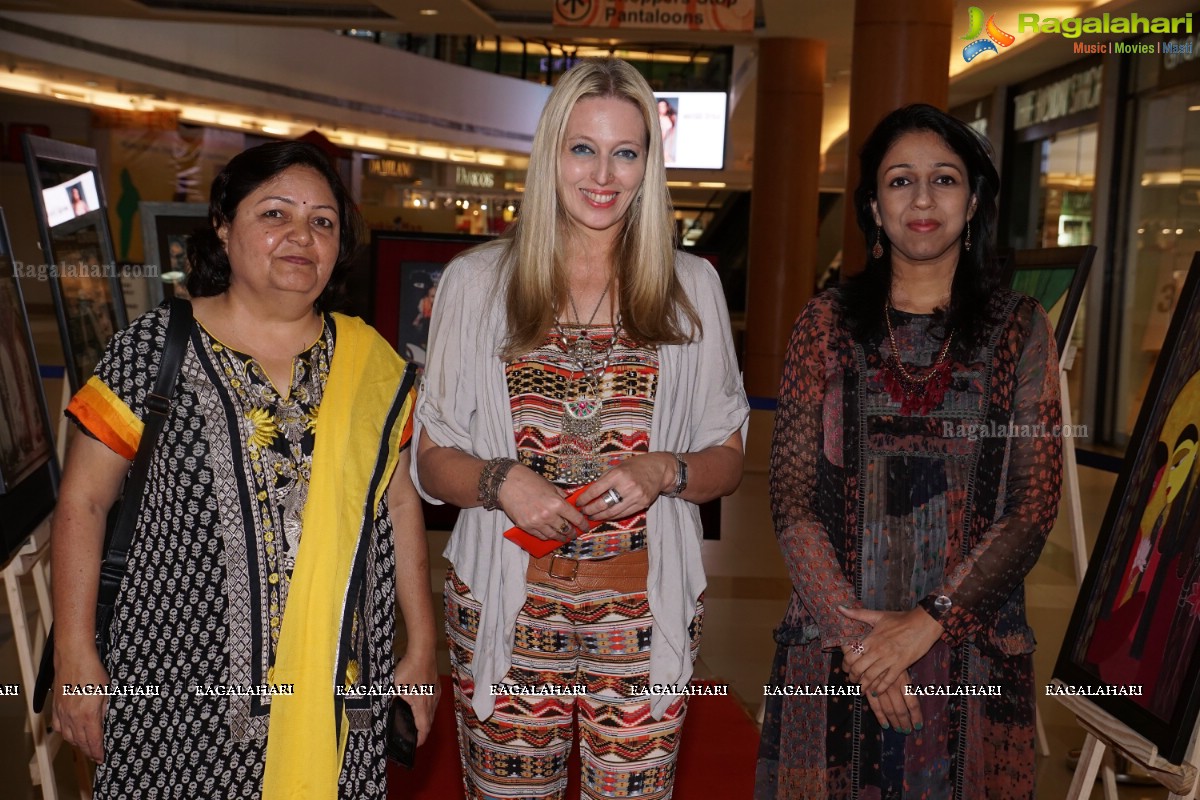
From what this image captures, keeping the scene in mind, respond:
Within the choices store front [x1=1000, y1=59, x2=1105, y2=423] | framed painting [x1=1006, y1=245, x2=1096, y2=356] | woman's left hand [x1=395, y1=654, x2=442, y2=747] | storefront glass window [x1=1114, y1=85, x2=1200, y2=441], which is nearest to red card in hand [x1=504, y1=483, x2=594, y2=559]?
woman's left hand [x1=395, y1=654, x2=442, y2=747]

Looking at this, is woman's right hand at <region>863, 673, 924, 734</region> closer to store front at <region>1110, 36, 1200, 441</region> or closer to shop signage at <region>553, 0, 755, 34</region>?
shop signage at <region>553, 0, 755, 34</region>

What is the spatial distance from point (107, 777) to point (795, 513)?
1.31 meters

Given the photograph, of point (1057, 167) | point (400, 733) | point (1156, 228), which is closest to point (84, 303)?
point (400, 733)

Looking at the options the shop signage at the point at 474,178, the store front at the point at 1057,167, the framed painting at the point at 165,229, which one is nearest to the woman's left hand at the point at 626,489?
the framed painting at the point at 165,229

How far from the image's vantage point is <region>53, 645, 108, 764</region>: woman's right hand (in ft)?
6.25

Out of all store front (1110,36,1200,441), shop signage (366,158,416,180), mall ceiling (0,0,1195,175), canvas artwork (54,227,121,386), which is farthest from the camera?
shop signage (366,158,416,180)

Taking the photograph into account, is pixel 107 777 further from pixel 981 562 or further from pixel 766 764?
pixel 981 562

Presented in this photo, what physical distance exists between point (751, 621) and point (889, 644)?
3.21 metres

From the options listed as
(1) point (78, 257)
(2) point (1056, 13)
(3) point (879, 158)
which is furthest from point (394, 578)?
(2) point (1056, 13)

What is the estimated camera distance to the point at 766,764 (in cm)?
225

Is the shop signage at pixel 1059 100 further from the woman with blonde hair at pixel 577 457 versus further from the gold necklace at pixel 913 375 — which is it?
the woman with blonde hair at pixel 577 457

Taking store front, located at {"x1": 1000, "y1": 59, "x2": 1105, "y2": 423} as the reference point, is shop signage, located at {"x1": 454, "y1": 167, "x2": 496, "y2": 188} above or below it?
above

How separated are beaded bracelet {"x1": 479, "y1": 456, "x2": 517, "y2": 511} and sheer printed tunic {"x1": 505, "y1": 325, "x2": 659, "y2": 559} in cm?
8

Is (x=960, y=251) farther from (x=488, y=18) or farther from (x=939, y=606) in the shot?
(x=488, y=18)
